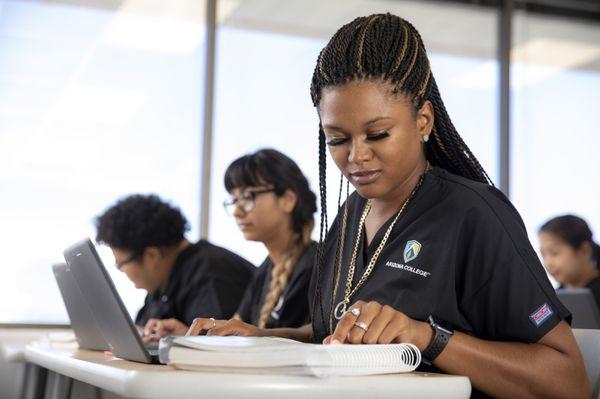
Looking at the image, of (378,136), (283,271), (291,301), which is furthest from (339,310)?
(283,271)

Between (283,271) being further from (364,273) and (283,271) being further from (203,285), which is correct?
(364,273)

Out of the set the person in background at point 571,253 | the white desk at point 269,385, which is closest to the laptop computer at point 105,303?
the white desk at point 269,385

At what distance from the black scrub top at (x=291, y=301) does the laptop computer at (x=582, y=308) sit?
80 centimetres

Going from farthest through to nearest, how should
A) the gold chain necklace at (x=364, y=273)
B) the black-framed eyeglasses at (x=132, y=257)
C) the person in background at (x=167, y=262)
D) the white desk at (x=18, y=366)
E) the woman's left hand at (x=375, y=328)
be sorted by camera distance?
the black-framed eyeglasses at (x=132, y=257), the person in background at (x=167, y=262), the white desk at (x=18, y=366), the gold chain necklace at (x=364, y=273), the woman's left hand at (x=375, y=328)

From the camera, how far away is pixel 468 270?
1.43 meters

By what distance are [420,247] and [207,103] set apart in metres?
3.50

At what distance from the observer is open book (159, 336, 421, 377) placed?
1094mm

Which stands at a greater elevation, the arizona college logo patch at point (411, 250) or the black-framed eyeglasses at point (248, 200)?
the black-framed eyeglasses at point (248, 200)

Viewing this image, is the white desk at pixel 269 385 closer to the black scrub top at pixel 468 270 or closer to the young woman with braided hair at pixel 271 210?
the black scrub top at pixel 468 270

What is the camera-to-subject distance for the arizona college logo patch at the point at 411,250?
59.0 inches

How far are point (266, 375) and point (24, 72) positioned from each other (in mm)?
3892

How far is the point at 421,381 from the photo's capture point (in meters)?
1.14

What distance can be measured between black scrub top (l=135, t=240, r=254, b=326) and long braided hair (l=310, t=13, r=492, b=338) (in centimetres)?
129

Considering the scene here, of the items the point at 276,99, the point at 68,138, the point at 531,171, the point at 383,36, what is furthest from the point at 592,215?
the point at 383,36
